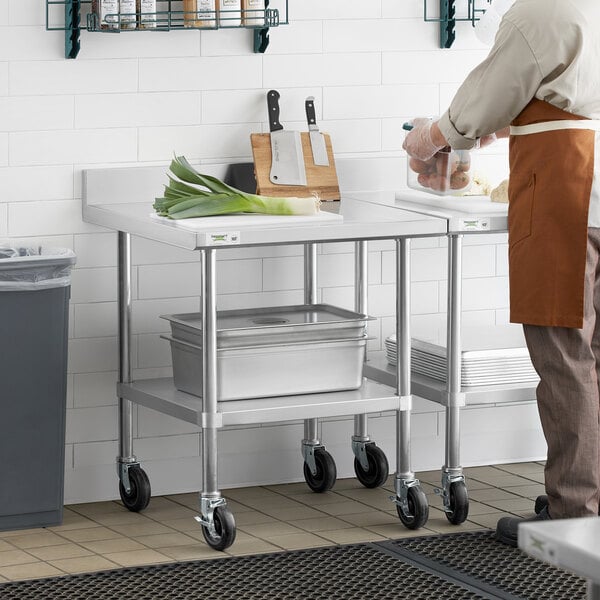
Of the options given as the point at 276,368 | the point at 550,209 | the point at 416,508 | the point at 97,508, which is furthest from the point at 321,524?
the point at 550,209

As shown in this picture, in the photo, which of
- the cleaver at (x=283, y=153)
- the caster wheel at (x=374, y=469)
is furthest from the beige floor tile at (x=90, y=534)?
the cleaver at (x=283, y=153)

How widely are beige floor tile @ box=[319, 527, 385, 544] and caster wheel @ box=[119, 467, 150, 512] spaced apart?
580 millimetres

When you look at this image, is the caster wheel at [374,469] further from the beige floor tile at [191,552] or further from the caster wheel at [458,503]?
the beige floor tile at [191,552]

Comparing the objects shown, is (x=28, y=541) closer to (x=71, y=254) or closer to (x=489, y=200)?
(x=71, y=254)

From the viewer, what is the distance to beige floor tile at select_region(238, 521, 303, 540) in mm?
4094

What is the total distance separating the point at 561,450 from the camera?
379cm

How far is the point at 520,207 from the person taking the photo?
12.2 feet

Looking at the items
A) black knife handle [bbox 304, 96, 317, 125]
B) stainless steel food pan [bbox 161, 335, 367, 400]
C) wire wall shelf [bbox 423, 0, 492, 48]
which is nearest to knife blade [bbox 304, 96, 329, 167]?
black knife handle [bbox 304, 96, 317, 125]

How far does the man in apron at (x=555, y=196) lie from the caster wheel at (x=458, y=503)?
37cm

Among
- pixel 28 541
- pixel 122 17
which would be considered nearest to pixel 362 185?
pixel 122 17

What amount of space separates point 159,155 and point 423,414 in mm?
1315

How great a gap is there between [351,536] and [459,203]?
3.43ft

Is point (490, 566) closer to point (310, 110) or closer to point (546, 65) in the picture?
point (546, 65)

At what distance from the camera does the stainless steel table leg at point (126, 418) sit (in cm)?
430
